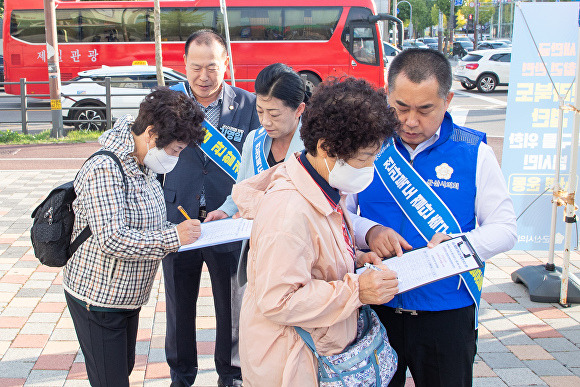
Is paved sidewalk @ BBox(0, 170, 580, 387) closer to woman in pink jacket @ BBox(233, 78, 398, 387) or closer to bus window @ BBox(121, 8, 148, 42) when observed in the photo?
woman in pink jacket @ BBox(233, 78, 398, 387)

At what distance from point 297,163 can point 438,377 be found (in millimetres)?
1044

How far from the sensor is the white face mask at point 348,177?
1879 mm

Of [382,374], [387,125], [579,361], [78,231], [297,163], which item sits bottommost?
[579,361]

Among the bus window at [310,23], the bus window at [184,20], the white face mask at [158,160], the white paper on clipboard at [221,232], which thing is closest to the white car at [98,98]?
the bus window at [184,20]

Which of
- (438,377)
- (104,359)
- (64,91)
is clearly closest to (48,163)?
(64,91)

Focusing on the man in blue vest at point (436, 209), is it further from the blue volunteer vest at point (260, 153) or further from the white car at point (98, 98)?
the white car at point (98, 98)

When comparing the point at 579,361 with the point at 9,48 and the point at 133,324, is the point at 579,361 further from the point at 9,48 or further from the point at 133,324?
the point at 9,48

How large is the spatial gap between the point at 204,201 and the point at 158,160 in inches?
35.5

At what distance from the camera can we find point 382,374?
1.99m

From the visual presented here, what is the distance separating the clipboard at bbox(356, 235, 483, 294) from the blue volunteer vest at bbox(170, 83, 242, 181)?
142 centimetres

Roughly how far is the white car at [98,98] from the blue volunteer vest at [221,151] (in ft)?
35.4

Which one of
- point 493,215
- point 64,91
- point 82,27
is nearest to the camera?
point 493,215

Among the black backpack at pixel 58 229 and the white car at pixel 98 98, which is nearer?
the black backpack at pixel 58 229

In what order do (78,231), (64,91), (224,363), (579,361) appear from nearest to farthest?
(78,231) → (224,363) → (579,361) → (64,91)
